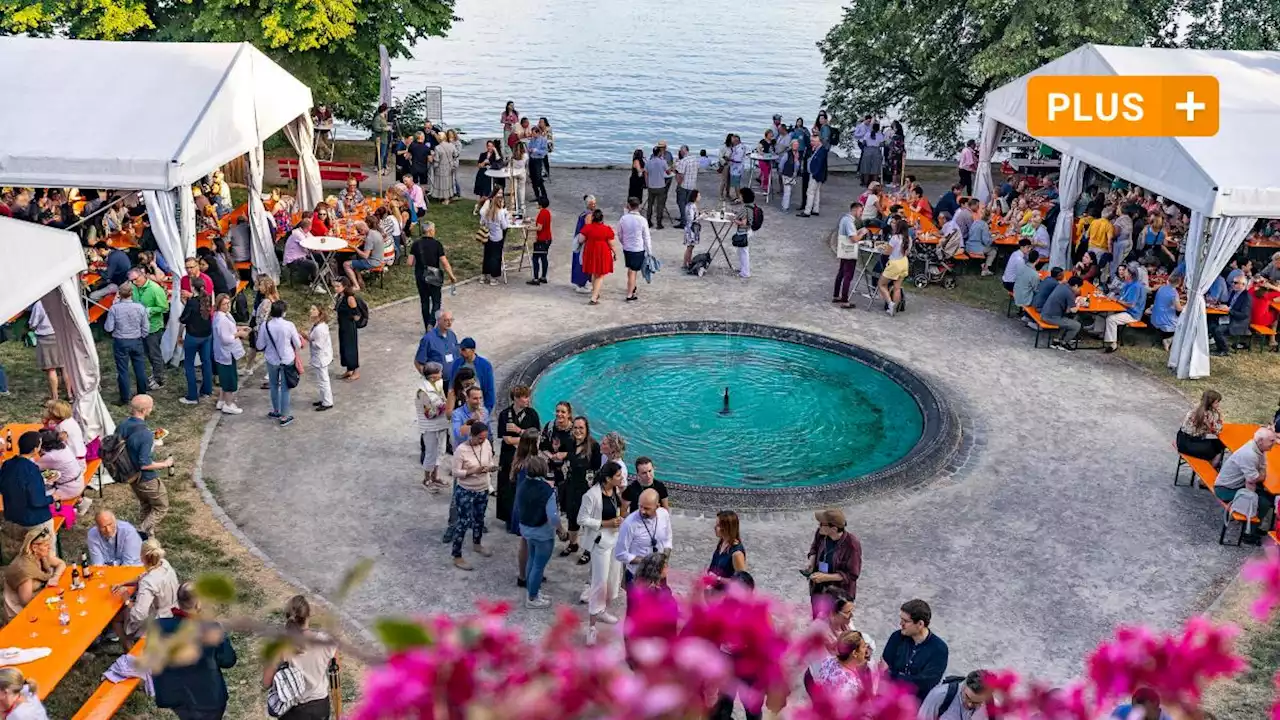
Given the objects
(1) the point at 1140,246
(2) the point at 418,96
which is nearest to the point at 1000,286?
(1) the point at 1140,246

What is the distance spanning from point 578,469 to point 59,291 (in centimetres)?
577

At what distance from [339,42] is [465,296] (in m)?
10.9

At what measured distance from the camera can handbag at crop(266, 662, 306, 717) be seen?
24.9ft

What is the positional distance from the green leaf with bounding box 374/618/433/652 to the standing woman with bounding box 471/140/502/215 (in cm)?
2067

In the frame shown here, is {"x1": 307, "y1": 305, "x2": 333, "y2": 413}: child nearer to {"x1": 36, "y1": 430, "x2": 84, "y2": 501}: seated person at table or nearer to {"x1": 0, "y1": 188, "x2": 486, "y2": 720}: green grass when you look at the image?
{"x1": 0, "y1": 188, "x2": 486, "y2": 720}: green grass

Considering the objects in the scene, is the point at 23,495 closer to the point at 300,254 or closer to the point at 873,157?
the point at 300,254

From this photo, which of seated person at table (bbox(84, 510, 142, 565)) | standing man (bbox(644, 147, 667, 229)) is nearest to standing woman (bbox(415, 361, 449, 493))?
seated person at table (bbox(84, 510, 142, 565))

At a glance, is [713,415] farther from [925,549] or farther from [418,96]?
[418,96]

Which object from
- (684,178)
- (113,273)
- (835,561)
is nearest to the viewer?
(835,561)

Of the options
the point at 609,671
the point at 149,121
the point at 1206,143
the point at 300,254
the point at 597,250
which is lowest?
the point at 300,254

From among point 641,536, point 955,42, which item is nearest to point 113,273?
point 641,536

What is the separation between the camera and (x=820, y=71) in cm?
6200

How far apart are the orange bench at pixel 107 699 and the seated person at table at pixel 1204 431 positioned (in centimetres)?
1026

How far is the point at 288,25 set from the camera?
2455cm
